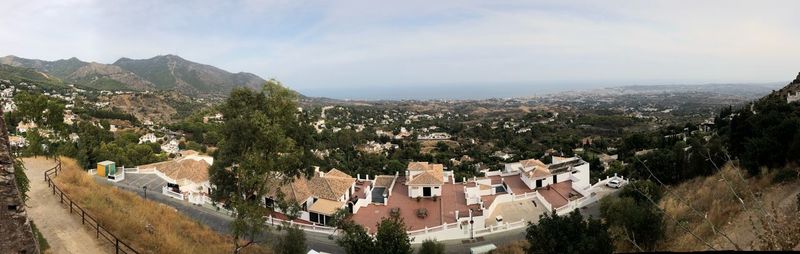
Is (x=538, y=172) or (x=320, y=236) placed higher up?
(x=538, y=172)

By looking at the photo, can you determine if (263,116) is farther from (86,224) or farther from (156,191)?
(156,191)

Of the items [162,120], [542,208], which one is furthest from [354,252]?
[162,120]

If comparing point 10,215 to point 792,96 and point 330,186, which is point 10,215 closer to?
point 330,186

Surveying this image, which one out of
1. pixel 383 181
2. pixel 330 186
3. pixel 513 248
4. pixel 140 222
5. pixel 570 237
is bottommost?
pixel 513 248

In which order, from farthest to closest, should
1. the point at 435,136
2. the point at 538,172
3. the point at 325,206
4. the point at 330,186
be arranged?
the point at 435,136 < the point at 538,172 < the point at 330,186 < the point at 325,206

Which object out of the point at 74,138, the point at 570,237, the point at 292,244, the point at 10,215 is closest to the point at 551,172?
the point at 570,237

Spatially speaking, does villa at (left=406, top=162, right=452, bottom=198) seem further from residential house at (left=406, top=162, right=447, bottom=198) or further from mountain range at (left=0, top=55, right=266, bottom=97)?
mountain range at (left=0, top=55, right=266, bottom=97)

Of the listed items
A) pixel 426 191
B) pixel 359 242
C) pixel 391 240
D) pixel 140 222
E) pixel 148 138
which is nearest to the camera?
pixel 140 222
